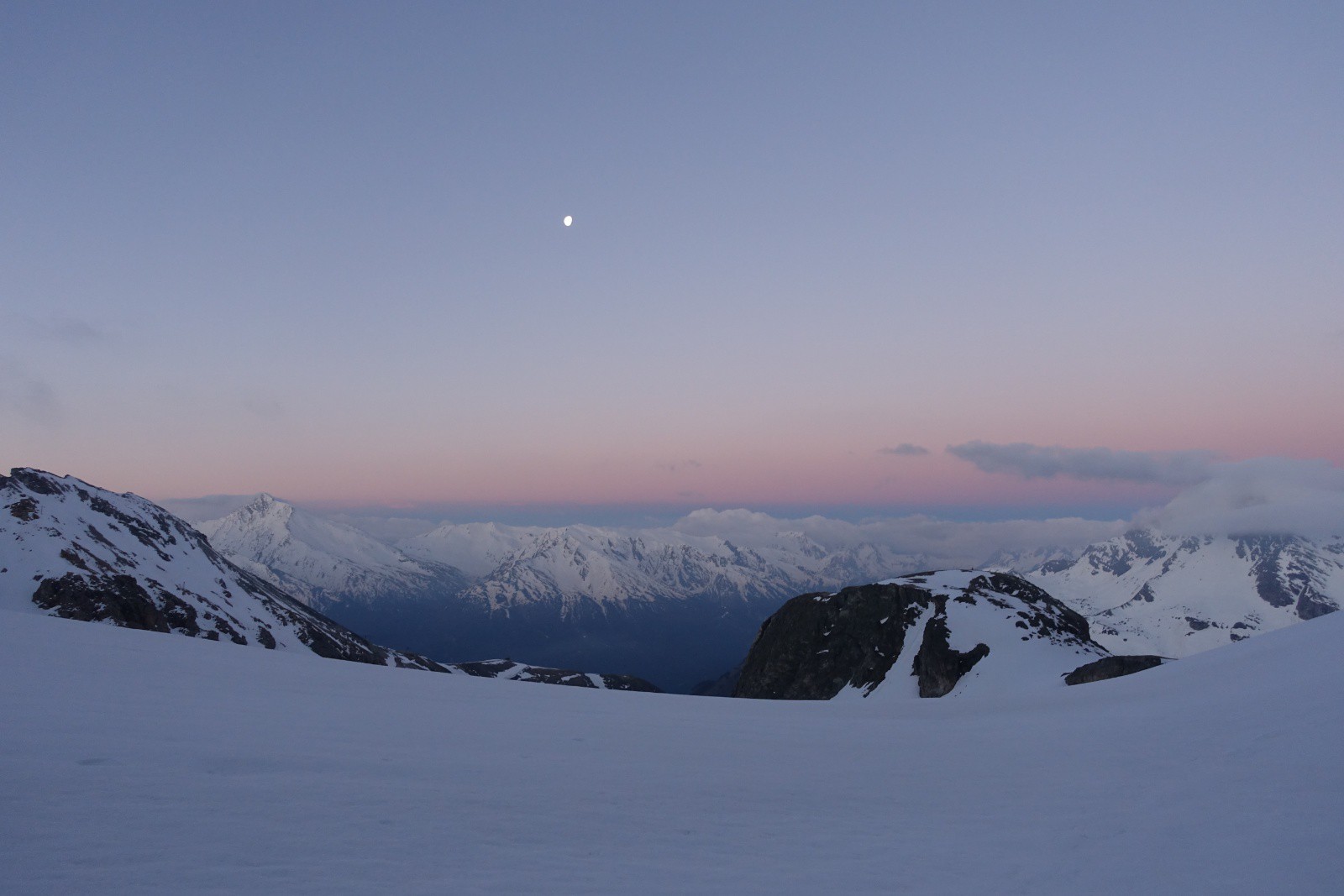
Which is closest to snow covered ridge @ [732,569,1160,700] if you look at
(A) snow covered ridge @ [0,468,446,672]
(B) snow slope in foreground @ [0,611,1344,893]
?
(B) snow slope in foreground @ [0,611,1344,893]

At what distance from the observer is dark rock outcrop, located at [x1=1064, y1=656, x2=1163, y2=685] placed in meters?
38.8

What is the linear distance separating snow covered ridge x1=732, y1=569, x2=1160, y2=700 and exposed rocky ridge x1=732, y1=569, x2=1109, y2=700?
10 centimetres

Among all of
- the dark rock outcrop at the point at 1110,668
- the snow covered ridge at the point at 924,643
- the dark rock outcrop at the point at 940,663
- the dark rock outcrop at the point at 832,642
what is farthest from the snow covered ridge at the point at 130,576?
the dark rock outcrop at the point at 1110,668

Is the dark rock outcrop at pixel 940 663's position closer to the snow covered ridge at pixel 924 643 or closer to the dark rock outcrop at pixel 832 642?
the snow covered ridge at pixel 924 643

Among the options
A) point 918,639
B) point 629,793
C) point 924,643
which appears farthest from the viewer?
point 918,639

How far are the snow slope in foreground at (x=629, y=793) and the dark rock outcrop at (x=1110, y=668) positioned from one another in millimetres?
29390

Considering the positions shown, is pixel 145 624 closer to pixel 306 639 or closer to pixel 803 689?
pixel 306 639

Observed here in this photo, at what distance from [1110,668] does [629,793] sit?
42444mm

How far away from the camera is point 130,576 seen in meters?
109

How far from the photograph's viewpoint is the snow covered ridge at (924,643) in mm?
51938

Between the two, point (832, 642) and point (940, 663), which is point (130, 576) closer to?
point (832, 642)

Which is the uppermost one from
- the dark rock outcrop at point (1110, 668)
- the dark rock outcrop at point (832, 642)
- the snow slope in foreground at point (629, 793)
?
the snow slope in foreground at point (629, 793)

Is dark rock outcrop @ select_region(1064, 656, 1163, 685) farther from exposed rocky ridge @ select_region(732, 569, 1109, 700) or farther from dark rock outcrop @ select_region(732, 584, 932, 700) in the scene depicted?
dark rock outcrop @ select_region(732, 584, 932, 700)

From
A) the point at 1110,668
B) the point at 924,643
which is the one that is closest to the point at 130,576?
the point at 924,643
